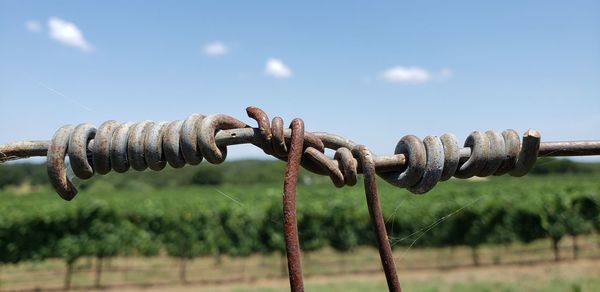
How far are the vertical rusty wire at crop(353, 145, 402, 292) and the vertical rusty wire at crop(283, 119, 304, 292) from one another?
0.13 m

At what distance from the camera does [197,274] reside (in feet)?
58.0

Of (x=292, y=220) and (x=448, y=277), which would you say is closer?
(x=292, y=220)

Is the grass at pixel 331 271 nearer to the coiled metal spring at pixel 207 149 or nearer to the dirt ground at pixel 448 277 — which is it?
the dirt ground at pixel 448 277

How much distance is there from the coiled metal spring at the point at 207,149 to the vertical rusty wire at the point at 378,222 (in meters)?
0.03

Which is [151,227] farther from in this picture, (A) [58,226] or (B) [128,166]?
(B) [128,166]

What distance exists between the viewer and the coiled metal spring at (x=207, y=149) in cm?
95

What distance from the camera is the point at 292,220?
0.79 metres

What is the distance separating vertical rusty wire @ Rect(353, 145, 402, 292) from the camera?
0.84 meters

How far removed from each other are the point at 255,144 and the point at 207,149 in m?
0.09

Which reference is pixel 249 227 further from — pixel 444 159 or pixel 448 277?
pixel 444 159

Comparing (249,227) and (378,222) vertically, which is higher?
(378,222)

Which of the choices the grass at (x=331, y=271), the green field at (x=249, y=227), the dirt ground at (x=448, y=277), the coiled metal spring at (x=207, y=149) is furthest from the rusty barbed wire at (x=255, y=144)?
the green field at (x=249, y=227)

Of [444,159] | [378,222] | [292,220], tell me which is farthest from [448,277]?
[292,220]

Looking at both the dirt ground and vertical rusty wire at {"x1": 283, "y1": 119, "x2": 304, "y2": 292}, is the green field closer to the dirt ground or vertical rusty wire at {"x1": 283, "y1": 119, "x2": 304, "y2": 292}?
the dirt ground
